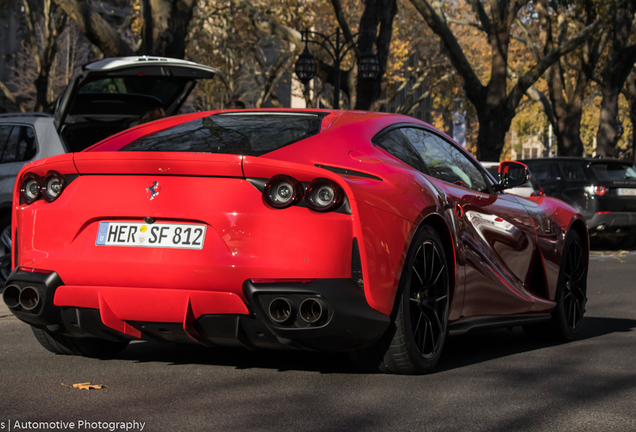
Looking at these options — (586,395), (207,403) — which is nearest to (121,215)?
(207,403)

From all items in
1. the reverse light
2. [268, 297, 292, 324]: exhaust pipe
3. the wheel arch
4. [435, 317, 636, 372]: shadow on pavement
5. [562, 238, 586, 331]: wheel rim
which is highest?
the wheel arch

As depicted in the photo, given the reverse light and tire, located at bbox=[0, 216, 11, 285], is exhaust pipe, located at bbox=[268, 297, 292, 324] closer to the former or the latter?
the reverse light

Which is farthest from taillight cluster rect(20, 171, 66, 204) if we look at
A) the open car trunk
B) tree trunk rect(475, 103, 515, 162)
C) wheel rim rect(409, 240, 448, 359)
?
tree trunk rect(475, 103, 515, 162)

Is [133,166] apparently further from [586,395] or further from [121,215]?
[586,395]

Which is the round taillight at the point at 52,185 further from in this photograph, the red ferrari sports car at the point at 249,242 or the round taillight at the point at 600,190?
the round taillight at the point at 600,190

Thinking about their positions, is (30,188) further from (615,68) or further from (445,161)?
(615,68)

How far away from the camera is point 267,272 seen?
4.09 meters

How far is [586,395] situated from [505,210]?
1.63m

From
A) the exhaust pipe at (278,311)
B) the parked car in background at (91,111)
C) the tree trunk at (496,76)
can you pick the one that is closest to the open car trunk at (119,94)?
the parked car in background at (91,111)

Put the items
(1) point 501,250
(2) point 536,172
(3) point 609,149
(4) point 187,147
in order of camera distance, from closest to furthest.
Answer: (4) point 187,147 < (1) point 501,250 < (2) point 536,172 < (3) point 609,149

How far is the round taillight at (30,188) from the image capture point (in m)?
4.59

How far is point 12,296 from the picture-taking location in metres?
4.52

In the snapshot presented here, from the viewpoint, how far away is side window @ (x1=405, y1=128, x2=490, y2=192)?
528 centimetres

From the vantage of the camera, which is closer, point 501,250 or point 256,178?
point 256,178
